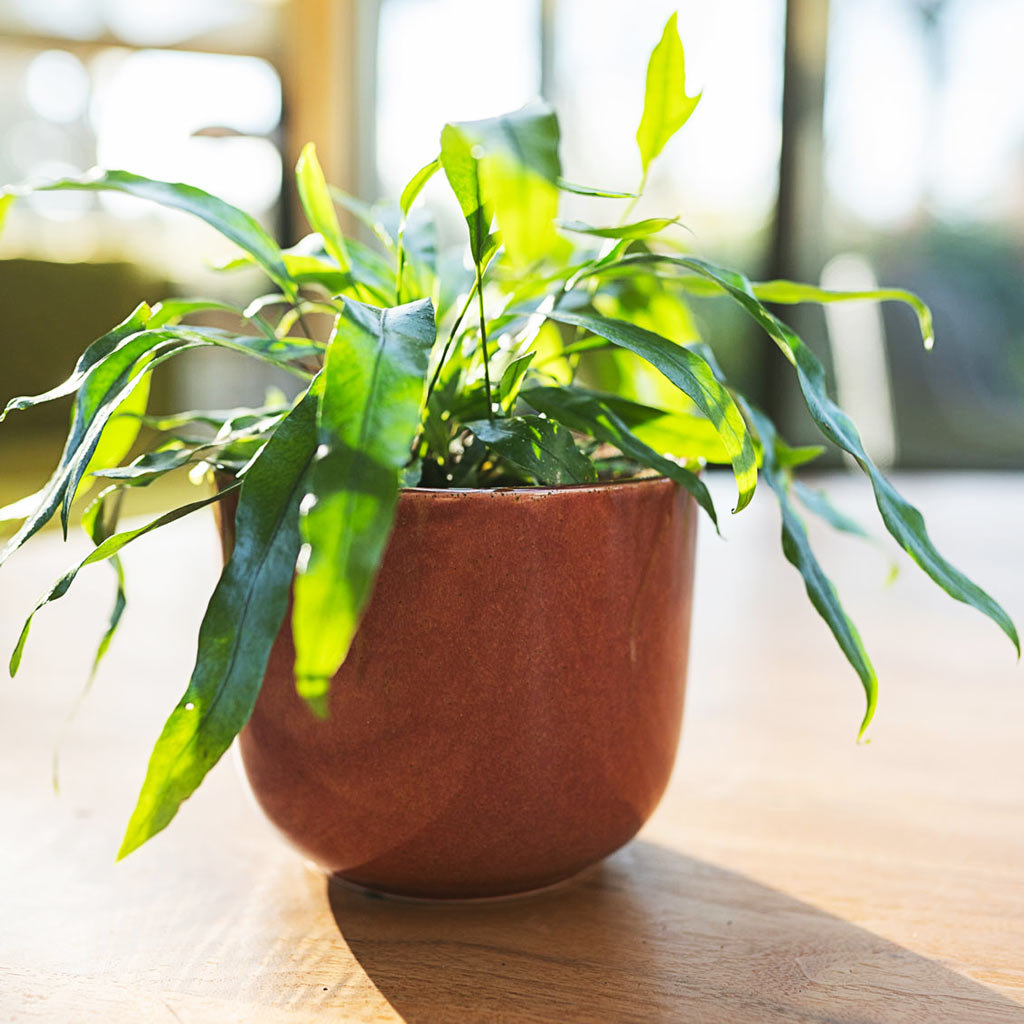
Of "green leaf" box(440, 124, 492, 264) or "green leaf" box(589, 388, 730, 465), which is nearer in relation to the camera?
"green leaf" box(440, 124, 492, 264)

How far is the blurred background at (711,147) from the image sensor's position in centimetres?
312

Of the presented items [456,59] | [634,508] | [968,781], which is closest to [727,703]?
[968,781]

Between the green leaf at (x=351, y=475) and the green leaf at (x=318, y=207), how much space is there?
0.15 m

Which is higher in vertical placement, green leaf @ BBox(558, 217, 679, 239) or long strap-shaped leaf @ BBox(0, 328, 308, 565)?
green leaf @ BBox(558, 217, 679, 239)

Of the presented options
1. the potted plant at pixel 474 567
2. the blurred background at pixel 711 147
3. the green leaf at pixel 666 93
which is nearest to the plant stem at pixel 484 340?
the potted plant at pixel 474 567

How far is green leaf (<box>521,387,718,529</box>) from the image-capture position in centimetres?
40

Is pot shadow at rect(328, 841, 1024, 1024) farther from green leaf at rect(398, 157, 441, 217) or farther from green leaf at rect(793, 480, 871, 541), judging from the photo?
green leaf at rect(398, 157, 441, 217)

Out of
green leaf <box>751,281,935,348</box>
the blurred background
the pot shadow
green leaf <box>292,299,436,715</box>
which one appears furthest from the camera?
the blurred background

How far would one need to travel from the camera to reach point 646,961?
39 centimetres

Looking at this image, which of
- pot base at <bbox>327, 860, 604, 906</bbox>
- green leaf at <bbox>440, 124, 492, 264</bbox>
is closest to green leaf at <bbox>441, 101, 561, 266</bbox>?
green leaf at <bbox>440, 124, 492, 264</bbox>

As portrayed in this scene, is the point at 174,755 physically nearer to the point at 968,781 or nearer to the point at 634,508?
the point at 634,508

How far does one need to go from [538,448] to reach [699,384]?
2.4 inches

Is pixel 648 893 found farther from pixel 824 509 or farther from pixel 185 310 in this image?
pixel 185 310

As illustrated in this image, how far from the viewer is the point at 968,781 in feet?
1.83
